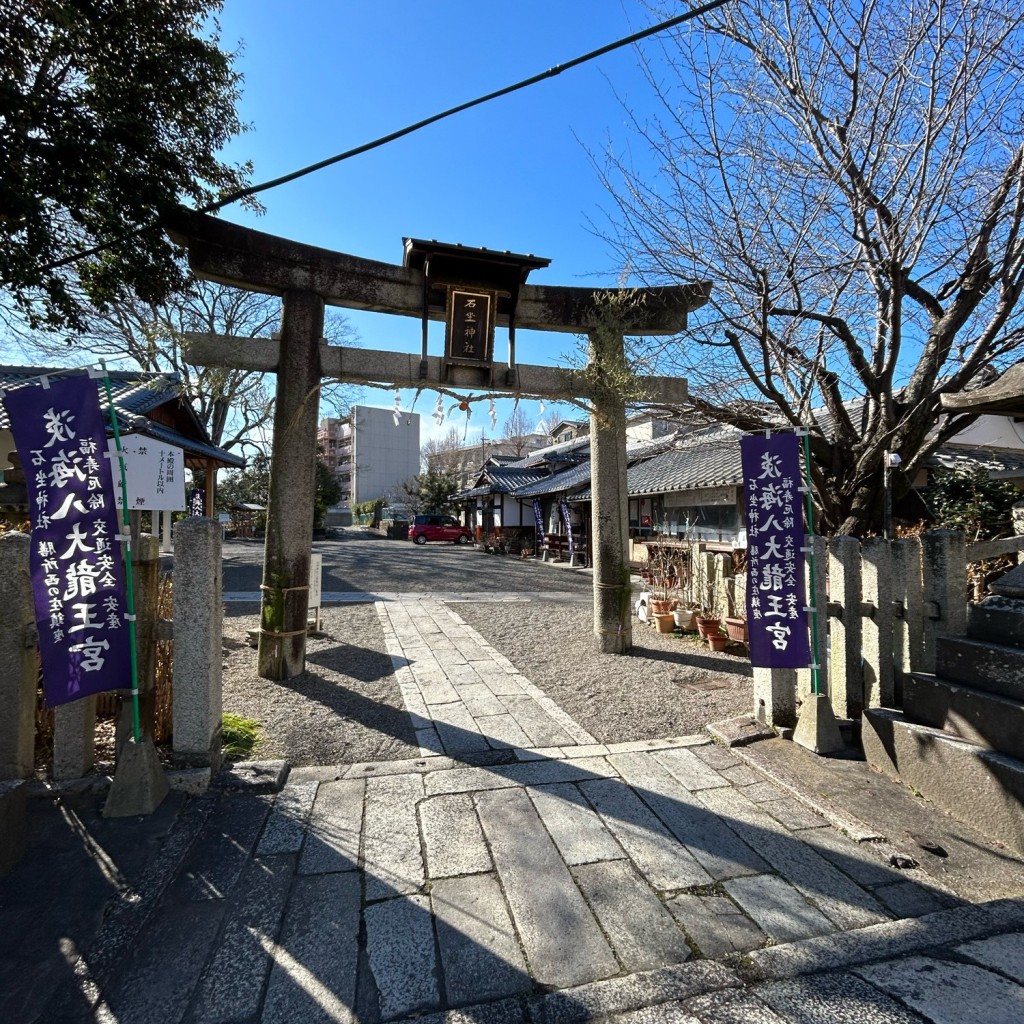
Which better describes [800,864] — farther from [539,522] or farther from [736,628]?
[539,522]

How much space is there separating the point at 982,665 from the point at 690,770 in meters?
1.97

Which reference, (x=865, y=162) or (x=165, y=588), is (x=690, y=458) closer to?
(x=865, y=162)

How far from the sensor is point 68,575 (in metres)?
3.06

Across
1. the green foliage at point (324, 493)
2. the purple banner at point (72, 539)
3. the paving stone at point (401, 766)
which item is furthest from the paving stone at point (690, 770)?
the green foliage at point (324, 493)

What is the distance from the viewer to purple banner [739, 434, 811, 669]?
13.6ft

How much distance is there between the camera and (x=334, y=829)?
3068mm

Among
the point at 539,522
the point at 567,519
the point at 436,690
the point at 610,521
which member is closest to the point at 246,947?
the point at 436,690

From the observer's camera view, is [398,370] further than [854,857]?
Yes

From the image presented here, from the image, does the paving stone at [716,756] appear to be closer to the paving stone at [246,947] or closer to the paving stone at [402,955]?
the paving stone at [402,955]

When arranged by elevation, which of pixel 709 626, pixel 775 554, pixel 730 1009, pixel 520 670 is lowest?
pixel 730 1009

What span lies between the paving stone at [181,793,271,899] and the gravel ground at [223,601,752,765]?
0.64m

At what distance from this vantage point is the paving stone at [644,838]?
2656mm

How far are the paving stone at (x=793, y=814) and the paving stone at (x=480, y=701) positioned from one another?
7.78ft

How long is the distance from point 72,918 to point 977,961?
12.4ft
